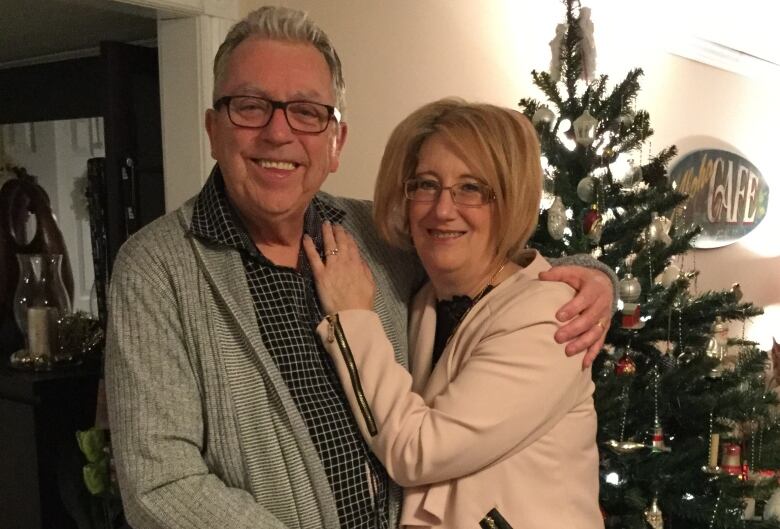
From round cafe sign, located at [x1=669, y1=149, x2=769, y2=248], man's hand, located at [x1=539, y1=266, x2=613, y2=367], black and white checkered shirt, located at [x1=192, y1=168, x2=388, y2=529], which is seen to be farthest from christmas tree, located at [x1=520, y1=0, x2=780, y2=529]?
round cafe sign, located at [x1=669, y1=149, x2=769, y2=248]

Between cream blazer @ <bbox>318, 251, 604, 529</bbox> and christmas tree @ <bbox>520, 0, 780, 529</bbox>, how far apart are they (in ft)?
1.92

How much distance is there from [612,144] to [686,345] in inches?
22.0

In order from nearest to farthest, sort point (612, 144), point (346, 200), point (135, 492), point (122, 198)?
1. point (135, 492)
2. point (346, 200)
3. point (612, 144)
4. point (122, 198)

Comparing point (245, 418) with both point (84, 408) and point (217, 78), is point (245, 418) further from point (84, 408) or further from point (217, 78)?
point (84, 408)

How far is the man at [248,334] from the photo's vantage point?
0.96 metres

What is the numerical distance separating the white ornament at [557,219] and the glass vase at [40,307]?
63.5 inches

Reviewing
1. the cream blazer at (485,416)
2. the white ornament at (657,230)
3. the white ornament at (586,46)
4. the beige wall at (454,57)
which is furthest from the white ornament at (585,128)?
the beige wall at (454,57)

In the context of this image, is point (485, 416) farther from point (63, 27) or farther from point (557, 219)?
point (63, 27)

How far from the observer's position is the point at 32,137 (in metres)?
3.79

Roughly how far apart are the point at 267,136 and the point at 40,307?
62.1 inches

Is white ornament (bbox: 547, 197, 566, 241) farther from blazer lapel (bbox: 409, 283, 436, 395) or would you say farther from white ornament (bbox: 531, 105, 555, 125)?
blazer lapel (bbox: 409, 283, 436, 395)

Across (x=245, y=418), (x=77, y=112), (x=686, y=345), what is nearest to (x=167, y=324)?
(x=245, y=418)

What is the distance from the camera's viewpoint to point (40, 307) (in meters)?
2.31

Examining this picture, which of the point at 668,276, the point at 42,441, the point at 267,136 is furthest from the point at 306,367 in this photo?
the point at 42,441
